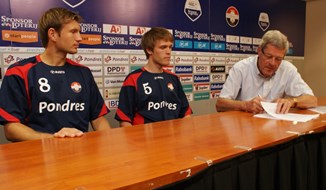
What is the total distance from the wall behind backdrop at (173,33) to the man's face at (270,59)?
3.84 ft

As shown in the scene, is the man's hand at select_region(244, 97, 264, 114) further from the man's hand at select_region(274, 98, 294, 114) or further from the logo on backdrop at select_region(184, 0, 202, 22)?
the logo on backdrop at select_region(184, 0, 202, 22)

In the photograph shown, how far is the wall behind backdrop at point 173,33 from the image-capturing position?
85.2 inches

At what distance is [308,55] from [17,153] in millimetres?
5565

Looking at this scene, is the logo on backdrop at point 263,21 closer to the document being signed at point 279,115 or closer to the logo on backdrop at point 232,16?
the logo on backdrop at point 232,16

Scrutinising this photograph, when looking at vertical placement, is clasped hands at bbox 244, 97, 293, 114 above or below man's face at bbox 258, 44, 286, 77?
below

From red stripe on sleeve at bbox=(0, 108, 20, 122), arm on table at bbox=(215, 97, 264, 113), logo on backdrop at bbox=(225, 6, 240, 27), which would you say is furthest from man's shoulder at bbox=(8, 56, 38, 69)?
logo on backdrop at bbox=(225, 6, 240, 27)

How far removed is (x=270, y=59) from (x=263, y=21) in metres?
2.50

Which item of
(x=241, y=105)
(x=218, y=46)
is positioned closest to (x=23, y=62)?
(x=241, y=105)

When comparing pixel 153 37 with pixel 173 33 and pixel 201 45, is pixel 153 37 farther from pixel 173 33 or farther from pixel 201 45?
pixel 201 45

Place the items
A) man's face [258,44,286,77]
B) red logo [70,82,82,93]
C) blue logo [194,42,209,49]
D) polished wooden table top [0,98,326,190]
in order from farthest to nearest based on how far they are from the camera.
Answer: blue logo [194,42,209,49] < man's face [258,44,286,77] < red logo [70,82,82,93] < polished wooden table top [0,98,326,190]

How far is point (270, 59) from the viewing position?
2053mm

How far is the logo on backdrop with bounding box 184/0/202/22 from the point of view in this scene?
3.31m

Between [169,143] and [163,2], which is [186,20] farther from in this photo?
[169,143]

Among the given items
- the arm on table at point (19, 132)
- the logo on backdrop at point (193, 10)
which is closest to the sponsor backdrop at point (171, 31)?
the logo on backdrop at point (193, 10)
